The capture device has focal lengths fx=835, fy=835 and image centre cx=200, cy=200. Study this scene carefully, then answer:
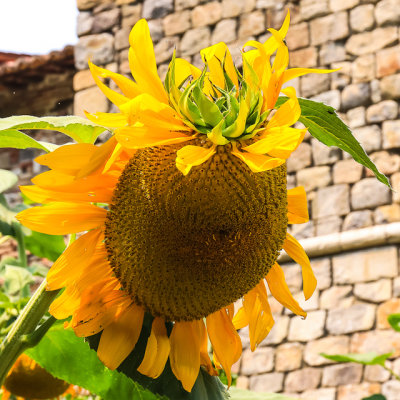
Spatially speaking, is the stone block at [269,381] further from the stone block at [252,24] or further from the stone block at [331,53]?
the stone block at [252,24]

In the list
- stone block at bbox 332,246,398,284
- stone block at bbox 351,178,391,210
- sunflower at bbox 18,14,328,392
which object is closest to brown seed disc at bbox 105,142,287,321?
sunflower at bbox 18,14,328,392

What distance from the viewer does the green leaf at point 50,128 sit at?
547 millimetres

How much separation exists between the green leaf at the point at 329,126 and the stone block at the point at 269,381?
5.02 meters

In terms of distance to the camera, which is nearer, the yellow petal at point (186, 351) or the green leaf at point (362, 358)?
the yellow petal at point (186, 351)

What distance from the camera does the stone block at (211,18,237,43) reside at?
20.1 ft

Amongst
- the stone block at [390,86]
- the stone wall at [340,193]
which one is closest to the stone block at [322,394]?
the stone wall at [340,193]

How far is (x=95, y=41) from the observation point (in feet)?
22.1

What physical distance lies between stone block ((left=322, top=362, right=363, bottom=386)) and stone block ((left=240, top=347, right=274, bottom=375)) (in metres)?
0.37

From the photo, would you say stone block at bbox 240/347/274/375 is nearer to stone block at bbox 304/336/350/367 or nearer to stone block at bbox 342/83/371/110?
stone block at bbox 304/336/350/367

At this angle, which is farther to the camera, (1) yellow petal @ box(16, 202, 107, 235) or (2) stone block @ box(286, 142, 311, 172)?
(2) stone block @ box(286, 142, 311, 172)

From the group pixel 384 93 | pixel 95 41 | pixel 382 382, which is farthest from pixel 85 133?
pixel 95 41

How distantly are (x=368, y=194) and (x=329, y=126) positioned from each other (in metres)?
5.03

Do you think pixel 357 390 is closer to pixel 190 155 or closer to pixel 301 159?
pixel 301 159

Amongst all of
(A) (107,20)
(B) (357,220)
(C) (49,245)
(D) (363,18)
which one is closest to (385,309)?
(B) (357,220)
